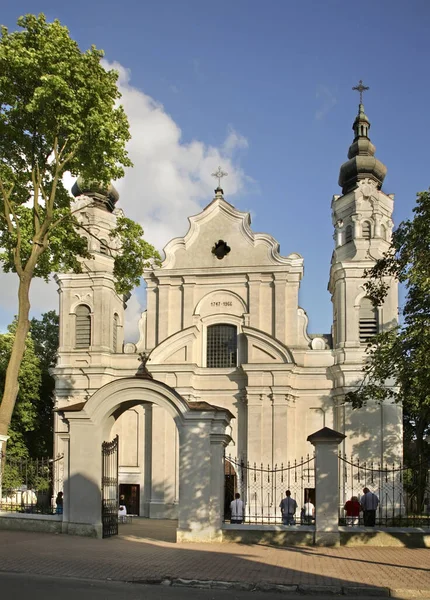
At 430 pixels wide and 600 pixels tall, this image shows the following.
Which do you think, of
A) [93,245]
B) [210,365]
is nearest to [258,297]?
[210,365]

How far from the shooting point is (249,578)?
12727mm

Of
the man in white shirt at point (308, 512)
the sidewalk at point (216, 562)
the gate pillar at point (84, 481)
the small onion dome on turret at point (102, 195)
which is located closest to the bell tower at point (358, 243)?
the man in white shirt at point (308, 512)

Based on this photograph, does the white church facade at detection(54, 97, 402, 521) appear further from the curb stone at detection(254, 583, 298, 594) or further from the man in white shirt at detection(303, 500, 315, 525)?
the curb stone at detection(254, 583, 298, 594)

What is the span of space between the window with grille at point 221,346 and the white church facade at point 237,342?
4 centimetres

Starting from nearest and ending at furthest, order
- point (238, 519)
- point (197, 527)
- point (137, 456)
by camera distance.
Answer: point (197, 527) → point (238, 519) → point (137, 456)

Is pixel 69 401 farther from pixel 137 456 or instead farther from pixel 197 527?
pixel 197 527

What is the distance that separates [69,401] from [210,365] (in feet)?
21.1

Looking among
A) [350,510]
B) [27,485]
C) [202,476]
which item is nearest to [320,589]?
[202,476]

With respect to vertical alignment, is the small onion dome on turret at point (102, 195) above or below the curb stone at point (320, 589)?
above

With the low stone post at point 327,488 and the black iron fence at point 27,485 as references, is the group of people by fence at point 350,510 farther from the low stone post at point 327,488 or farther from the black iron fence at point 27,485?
the black iron fence at point 27,485

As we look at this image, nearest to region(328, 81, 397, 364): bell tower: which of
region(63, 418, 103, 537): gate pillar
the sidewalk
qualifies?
region(63, 418, 103, 537): gate pillar

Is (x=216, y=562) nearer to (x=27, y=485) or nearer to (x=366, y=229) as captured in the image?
(x=27, y=485)

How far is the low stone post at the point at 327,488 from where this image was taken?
1738 cm

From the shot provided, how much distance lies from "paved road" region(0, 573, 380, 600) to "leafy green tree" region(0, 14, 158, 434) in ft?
24.8
